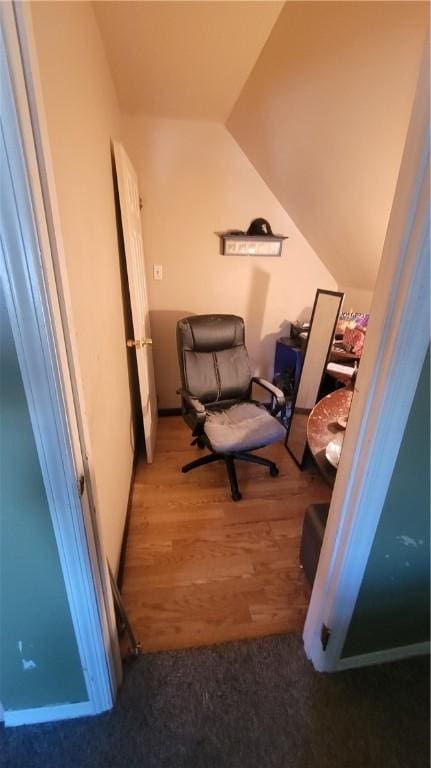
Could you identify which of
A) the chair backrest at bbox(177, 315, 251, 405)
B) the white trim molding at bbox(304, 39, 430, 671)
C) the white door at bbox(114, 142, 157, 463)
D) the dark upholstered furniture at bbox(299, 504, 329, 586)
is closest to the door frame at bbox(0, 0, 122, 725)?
the white trim molding at bbox(304, 39, 430, 671)

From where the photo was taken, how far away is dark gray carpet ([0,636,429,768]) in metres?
0.95

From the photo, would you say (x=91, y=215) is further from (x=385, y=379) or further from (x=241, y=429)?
(x=241, y=429)

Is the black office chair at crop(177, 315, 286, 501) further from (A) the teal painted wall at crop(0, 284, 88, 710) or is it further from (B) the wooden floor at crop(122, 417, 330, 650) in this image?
(A) the teal painted wall at crop(0, 284, 88, 710)

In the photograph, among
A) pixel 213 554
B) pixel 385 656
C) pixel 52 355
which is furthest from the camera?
pixel 213 554

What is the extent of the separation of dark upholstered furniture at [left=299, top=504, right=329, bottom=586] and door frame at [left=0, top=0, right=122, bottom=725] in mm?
789

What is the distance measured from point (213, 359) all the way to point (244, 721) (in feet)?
5.63

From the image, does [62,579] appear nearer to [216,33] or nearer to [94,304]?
[94,304]

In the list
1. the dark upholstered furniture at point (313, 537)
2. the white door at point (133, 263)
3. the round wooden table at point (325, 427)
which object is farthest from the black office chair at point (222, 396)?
the dark upholstered furniture at point (313, 537)

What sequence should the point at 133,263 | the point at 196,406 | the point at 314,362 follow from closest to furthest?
the point at 133,263
the point at 196,406
the point at 314,362

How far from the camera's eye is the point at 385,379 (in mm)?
738

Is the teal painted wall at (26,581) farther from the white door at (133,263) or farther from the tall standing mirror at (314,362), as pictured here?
the tall standing mirror at (314,362)

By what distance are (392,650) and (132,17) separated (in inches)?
97.8

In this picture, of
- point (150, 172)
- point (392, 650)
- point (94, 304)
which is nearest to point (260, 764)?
point (392, 650)

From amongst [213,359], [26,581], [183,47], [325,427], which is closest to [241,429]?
[213,359]
